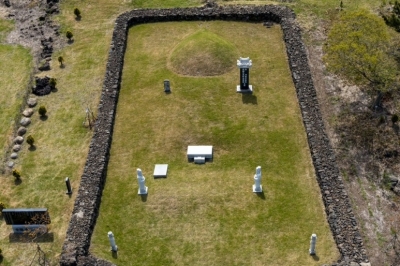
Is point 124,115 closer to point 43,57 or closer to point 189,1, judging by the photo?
point 43,57

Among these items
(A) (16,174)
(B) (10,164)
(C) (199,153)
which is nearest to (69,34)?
(B) (10,164)

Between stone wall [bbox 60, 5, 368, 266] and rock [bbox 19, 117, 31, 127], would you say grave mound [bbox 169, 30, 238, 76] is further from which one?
rock [bbox 19, 117, 31, 127]

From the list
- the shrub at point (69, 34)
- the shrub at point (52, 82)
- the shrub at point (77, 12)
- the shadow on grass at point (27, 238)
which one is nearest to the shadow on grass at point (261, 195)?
the shadow on grass at point (27, 238)

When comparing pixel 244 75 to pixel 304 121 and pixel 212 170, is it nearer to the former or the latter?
pixel 304 121

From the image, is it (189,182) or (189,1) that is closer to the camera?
(189,182)

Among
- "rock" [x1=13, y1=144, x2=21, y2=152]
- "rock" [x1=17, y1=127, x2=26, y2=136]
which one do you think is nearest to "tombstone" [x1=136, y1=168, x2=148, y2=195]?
"rock" [x1=13, y1=144, x2=21, y2=152]

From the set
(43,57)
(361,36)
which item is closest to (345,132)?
(361,36)
